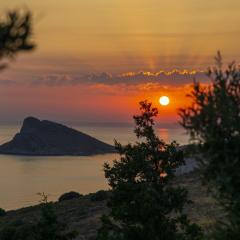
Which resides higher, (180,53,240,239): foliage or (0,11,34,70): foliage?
(0,11,34,70): foliage

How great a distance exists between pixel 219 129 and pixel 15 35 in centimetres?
448

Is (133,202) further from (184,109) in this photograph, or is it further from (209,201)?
(209,201)

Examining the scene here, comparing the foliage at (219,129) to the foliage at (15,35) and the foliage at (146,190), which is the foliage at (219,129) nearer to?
the foliage at (15,35)

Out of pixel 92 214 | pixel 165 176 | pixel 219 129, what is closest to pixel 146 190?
pixel 165 176

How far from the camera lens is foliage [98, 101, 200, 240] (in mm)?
15812

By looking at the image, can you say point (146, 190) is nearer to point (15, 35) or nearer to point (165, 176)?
point (165, 176)

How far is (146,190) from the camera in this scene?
15430 mm

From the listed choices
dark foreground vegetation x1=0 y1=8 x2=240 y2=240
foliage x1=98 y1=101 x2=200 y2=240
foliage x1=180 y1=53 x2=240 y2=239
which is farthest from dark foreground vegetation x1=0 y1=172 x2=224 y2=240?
foliage x1=180 y1=53 x2=240 y2=239

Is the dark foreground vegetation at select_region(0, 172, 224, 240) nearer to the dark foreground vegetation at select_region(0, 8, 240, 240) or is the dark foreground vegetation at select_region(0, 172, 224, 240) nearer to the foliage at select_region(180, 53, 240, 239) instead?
the dark foreground vegetation at select_region(0, 8, 240, 240)

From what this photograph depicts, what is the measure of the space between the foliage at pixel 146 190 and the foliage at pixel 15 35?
7.68 metres

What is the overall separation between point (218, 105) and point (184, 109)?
0.62 metres

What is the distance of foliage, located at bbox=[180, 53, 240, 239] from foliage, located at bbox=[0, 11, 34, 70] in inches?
138

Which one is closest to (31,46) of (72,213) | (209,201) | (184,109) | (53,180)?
(184,109)

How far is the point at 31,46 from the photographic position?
30.8ft
